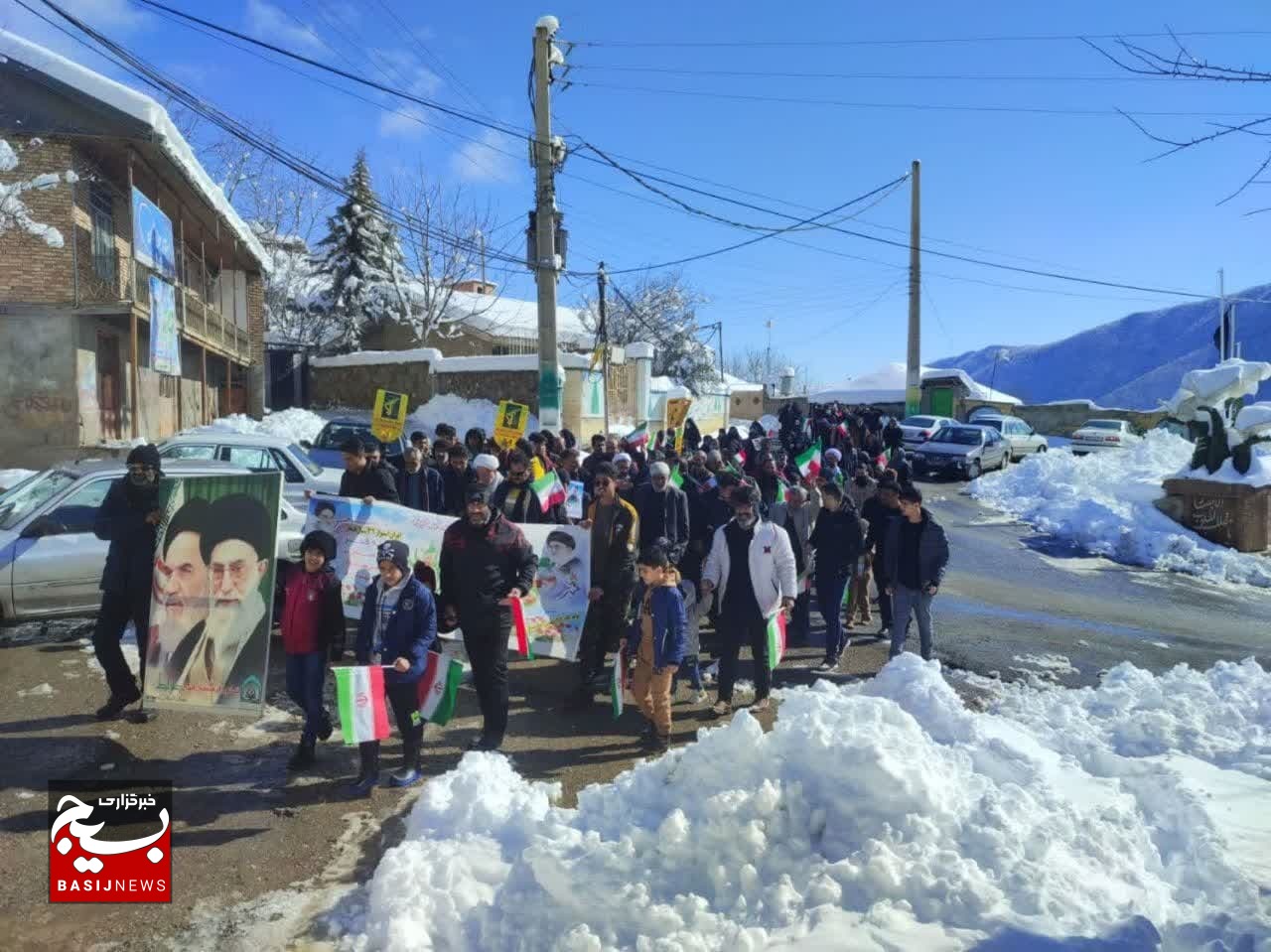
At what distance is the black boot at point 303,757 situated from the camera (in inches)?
211

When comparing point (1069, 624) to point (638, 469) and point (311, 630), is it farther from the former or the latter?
point (311, 630)

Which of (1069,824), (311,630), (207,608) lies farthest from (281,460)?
(1069,824)

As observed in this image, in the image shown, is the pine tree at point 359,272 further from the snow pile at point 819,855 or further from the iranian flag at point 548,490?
the snow pile at point 819,855

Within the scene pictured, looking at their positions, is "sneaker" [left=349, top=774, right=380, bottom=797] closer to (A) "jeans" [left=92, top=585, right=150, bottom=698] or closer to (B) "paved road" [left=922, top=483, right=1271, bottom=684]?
(A) "jeans" [left=92, top=585, right=150, bottom=698]

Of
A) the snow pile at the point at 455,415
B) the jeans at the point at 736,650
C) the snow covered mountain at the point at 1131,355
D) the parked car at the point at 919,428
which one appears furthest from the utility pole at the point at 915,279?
the snow covered mountain at the point at 1131,355

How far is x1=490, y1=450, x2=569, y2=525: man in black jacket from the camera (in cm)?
747

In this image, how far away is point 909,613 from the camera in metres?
7.47

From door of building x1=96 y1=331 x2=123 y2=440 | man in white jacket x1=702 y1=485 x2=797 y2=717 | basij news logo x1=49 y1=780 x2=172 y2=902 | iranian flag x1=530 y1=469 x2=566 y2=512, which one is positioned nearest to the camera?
basij news logo x1=49 y1=780 x2=172 y2=902

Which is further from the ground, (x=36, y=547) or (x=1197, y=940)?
(x=36, y=547)

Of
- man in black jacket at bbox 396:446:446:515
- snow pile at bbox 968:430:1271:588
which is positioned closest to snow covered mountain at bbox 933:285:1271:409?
snow pile at bbox 968:430:1271:588

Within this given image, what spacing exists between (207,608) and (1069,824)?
515 cm

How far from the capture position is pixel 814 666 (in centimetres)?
784

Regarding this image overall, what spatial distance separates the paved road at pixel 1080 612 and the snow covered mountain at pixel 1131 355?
323 ft

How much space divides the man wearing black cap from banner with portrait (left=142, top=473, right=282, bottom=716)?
297mm
